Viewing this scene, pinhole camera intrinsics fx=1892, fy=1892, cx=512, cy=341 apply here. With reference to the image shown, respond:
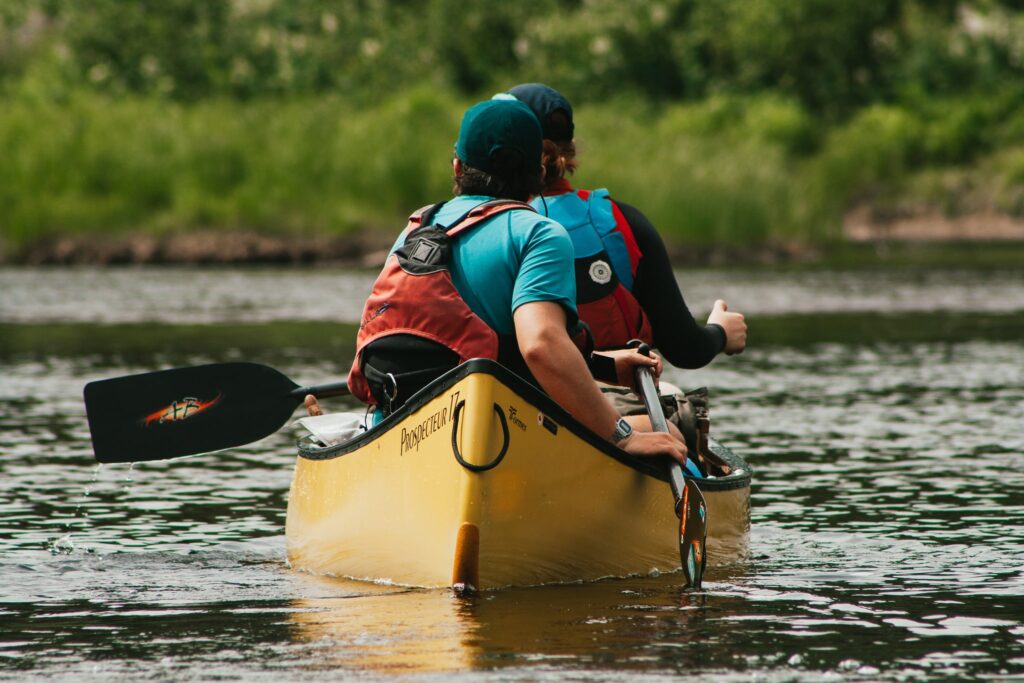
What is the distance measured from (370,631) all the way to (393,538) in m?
0.71

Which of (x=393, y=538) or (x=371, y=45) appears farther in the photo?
(x=371, y=45)

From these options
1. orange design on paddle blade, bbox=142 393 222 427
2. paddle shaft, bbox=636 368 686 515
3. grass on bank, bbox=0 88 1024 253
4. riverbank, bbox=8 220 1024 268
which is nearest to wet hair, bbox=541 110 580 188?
paddle shaft, bbox=636 368 686 515

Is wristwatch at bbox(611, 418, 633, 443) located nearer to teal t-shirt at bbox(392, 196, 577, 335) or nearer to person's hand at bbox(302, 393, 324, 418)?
teal t-shirt at bbox(392, 196, 577, 335)

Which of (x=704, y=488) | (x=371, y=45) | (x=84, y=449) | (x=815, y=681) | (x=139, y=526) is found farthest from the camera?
(x=371, y=45)

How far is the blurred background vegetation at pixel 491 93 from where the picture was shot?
36875 millimetres

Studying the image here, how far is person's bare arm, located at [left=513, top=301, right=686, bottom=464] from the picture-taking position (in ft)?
20.9

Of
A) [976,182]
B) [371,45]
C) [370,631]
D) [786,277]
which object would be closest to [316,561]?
[370,631]

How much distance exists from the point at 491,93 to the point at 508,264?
4683cm

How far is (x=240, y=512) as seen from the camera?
9578 mm

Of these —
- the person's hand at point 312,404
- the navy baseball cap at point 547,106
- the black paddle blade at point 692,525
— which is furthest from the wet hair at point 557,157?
the person's hand at point 312,404

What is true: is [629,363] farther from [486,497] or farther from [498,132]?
[498,132]

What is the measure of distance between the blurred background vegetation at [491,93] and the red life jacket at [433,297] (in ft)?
92.5

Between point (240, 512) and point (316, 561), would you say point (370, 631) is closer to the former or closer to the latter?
point (316, 561)

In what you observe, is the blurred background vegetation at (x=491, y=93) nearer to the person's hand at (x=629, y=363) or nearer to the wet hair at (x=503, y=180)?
the person's hand at (x=629, y=363)
